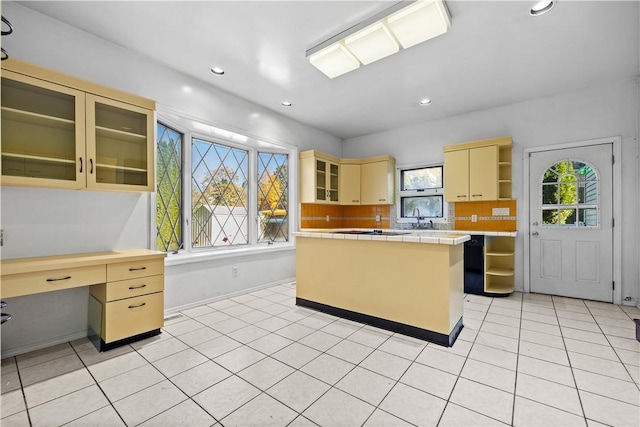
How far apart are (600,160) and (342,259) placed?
142 inches

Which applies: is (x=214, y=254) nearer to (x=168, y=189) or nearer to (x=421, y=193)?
(x=168, y=189)

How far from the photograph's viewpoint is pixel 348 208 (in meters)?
6.12

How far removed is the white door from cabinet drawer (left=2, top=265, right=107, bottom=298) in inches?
204

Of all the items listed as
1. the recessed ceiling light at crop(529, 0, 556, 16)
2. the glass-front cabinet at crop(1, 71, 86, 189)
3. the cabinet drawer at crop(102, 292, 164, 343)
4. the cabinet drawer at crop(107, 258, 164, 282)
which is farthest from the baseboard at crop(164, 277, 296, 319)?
the recessed ceiling light at crop(529, 0, 556, 16)

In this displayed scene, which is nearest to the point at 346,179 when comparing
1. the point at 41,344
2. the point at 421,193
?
the point at 421,193

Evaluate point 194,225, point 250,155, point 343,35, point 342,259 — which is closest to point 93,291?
Answer: point 194,225

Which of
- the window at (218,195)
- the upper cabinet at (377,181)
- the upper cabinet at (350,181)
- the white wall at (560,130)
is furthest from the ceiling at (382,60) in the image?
the upper cabinet at (350,181)

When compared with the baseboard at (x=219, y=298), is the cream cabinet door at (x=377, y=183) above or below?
above

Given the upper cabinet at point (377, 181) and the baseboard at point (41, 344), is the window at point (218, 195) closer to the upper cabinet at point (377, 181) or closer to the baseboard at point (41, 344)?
the baseboard at point (41, 344)

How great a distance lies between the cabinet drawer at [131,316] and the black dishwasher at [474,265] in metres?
3.84

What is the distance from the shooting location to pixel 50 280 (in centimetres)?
210

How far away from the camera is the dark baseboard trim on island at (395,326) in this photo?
8.14 ft

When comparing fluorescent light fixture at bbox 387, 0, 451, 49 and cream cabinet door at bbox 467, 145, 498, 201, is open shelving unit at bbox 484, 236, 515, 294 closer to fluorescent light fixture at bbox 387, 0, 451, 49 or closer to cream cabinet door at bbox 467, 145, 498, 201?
cream cabinet door at bbox 467, 145, 498, 201

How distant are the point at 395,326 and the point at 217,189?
113 inches
